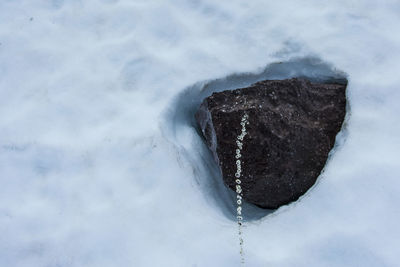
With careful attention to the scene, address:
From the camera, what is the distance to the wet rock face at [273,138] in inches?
62.7

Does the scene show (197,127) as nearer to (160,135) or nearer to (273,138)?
(160,135)

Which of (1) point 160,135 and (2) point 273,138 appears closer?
(2) point 273,138

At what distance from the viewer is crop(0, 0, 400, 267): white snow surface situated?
1526 millimetres

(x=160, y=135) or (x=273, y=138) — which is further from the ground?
(x=273, y=138)

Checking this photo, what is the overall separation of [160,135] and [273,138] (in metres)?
0.48

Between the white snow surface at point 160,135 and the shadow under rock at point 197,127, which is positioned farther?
the shadow under rock at point 197,127

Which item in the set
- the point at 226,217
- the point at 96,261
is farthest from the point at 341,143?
the point at 96,261

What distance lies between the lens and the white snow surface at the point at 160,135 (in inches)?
60.1

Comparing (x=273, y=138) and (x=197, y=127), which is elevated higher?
(x=273, y=138)

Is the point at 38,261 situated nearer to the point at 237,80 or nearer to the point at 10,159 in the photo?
the point at 10,159

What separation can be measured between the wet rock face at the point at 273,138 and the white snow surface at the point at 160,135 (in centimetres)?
6

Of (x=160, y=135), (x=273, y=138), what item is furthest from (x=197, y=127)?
(x=273, y=138)

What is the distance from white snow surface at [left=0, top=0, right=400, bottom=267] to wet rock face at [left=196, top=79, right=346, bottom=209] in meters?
0.06

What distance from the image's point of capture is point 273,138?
159 cm
